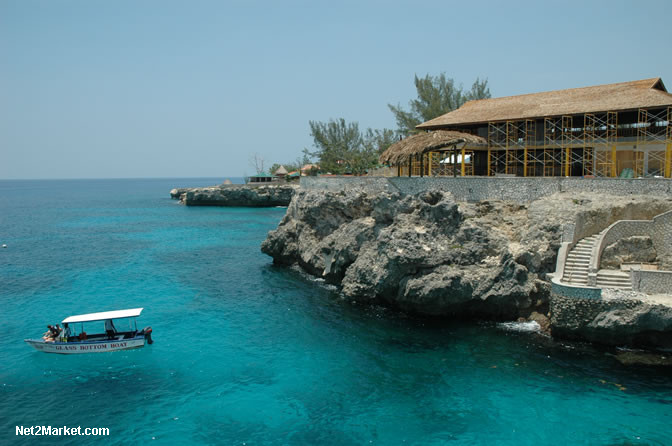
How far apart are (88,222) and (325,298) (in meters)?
57.3

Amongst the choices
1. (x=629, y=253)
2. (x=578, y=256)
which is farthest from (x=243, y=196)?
(x=629, y=253)

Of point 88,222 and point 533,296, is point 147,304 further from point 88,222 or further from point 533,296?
point 88,222

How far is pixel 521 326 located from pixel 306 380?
11.7 meters

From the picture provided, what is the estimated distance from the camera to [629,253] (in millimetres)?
23219

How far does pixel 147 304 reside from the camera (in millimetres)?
29734

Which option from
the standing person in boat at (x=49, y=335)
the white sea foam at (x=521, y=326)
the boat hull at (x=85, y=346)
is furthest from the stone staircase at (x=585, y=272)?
→ the standing person in boat at (x=49, y=335)

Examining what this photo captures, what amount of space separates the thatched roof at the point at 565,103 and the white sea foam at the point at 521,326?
14.4 meters

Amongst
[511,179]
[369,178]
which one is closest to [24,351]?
[369,178]

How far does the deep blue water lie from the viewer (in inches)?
624

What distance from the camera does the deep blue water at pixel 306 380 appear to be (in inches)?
624

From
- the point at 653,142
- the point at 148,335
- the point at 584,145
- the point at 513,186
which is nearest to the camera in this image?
the point at 148,335

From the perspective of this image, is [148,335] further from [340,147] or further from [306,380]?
[340,147]

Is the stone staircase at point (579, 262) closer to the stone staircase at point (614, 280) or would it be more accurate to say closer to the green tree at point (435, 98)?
the stone staircase at point (614, 280)

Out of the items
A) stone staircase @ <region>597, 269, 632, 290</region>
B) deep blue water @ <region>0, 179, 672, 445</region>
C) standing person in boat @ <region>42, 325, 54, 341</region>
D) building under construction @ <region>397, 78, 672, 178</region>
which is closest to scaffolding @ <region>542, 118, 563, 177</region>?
building under construction @ <region>397, 78, 672, 178</region>
